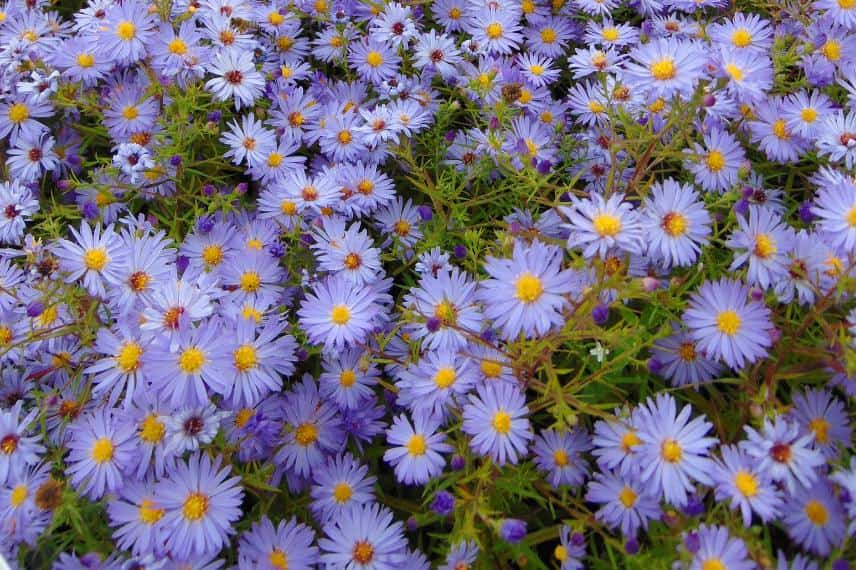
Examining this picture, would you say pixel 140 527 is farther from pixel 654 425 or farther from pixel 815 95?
pixel 815 95

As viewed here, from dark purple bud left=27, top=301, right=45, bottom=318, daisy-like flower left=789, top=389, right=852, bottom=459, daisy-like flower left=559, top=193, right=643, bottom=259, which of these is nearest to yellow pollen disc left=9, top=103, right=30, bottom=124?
dark purple bud left=27, top=301, right=45, bottom=318

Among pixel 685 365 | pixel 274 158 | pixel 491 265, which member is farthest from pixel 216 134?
pixel 685 365

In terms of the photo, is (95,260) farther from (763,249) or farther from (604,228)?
(763,249)

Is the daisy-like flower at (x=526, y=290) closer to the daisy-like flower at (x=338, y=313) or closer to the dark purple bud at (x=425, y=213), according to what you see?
the daisy-like flower at (x=338, y=313)

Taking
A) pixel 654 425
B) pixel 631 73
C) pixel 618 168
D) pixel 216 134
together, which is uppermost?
pixel 631 73

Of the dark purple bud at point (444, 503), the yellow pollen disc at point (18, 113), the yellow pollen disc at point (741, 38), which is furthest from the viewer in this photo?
the yellow pollen disc at point (18, 113)

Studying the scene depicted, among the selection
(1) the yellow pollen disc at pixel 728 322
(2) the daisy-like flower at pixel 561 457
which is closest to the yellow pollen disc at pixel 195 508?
(2) the daisy-like flower at pixel 561 457
